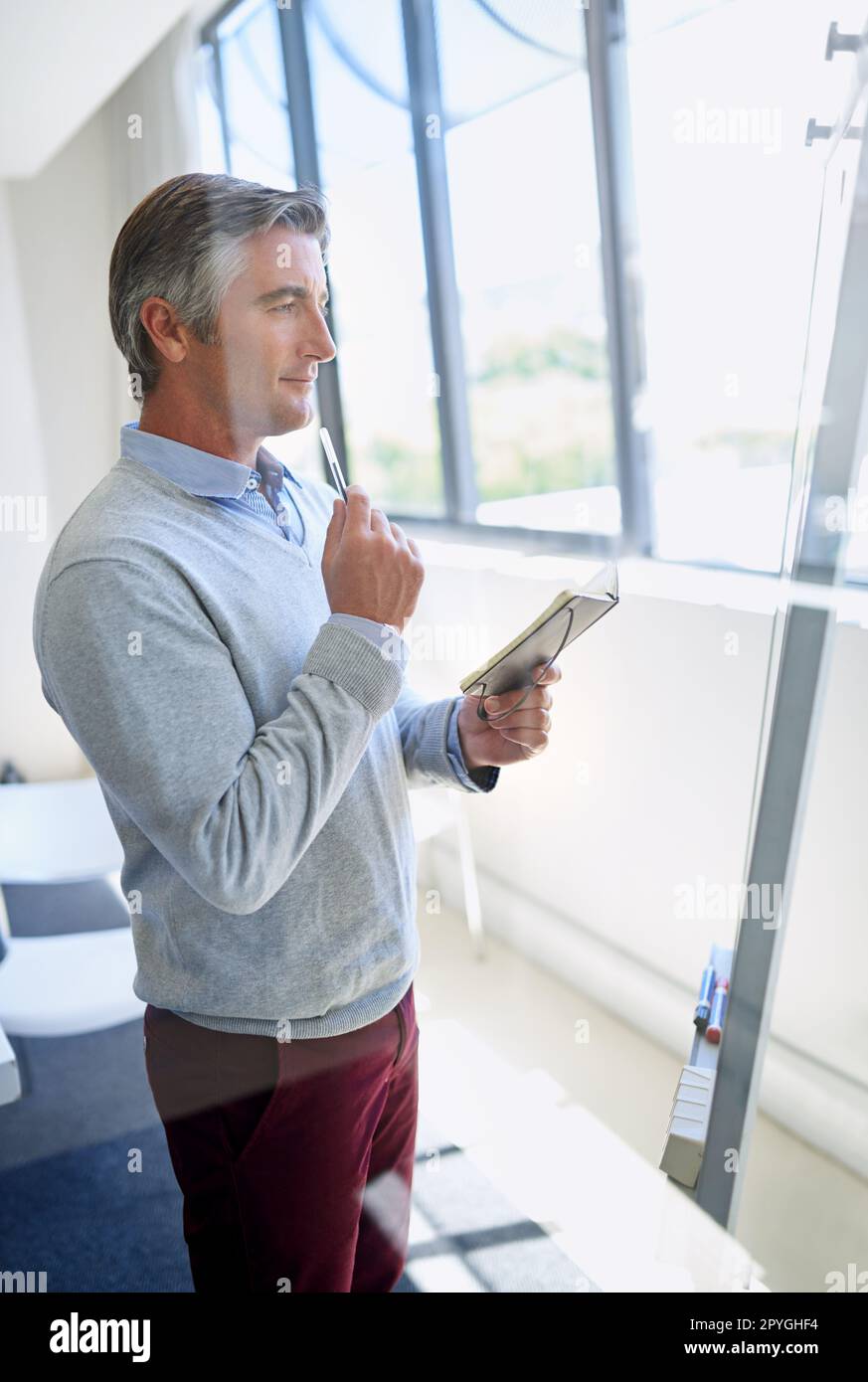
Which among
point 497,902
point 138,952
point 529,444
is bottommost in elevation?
point 497,902

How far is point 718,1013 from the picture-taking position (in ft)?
3.89

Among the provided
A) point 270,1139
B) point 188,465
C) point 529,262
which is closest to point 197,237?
point 188,465

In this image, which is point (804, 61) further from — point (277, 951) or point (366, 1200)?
point (366, 1200)

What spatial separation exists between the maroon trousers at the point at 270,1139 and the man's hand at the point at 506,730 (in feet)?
0.87

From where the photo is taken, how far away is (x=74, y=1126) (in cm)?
138

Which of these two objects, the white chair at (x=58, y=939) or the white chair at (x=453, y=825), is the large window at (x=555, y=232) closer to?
the white chair at (x=453, y=825)

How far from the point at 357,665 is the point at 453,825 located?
0.65 m

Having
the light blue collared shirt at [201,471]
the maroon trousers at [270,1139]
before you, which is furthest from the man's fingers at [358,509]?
the maroon trousers at [270,1139]

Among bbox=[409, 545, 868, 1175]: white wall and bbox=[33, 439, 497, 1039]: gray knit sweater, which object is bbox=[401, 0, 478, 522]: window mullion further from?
bbox=[33, 439, 497, 1039]: gray knit sweater

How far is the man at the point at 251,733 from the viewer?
0.79 meters

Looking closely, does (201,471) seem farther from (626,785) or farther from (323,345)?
(626,785)

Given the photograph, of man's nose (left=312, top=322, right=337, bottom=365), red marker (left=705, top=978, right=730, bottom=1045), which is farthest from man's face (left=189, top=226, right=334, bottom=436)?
red marker (left=705, top=978, right=730, bottom=1045)

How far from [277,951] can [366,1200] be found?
0.37 m
